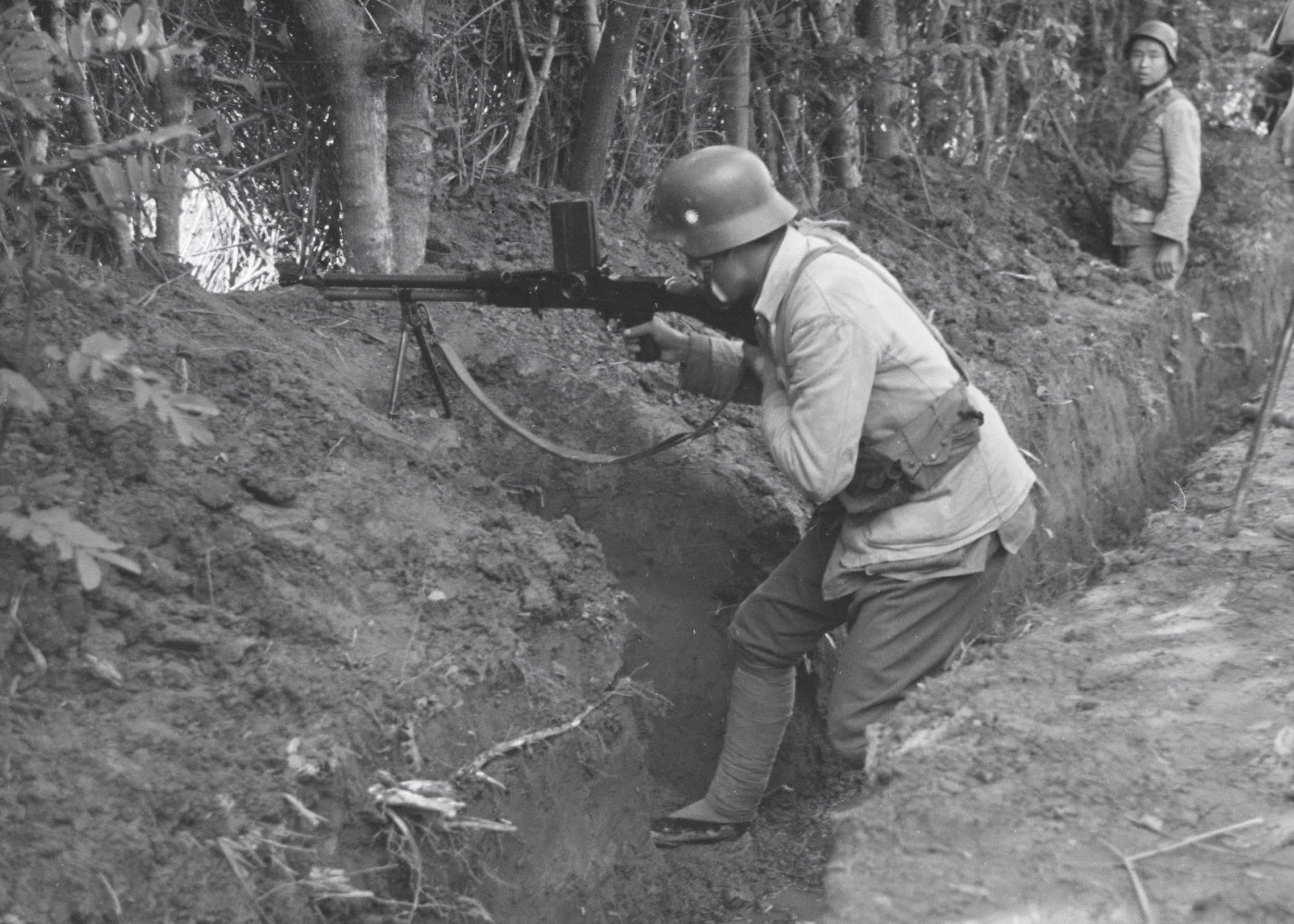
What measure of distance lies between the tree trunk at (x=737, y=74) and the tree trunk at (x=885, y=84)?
704 mm

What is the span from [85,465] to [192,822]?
1.21 metres

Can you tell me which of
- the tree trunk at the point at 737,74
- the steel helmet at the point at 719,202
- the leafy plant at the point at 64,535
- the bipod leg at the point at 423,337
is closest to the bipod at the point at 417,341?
the bipod leg at the point at 423,337

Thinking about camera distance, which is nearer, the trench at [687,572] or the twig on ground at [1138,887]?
the twig on ground at [1138,887]

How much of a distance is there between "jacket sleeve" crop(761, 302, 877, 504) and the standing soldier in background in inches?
239

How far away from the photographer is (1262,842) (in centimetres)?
296

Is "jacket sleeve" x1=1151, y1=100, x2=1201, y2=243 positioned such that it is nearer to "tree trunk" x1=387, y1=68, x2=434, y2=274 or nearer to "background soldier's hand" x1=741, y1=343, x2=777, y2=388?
"tree trunk" x1=387, y1=68, x2=434, y2=274

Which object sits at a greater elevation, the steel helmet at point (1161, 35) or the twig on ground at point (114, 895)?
the steel helmet at point (1161, 35)

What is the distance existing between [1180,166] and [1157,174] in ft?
0.74

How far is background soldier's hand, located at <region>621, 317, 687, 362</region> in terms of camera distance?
436 centimetres

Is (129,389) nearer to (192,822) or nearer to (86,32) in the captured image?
(86,32)

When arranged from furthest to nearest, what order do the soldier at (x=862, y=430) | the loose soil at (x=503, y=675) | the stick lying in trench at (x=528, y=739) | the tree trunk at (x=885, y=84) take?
the tree trunk at (x=885, y=84) < the soldier at (x=862, y=430) < the stick lying in trench at (x=528, y=739) < the loose soil at (x=503, y=675)

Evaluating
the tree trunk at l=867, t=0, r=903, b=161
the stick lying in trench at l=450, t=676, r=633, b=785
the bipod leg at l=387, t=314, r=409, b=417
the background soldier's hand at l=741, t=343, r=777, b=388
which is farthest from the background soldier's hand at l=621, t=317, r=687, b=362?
the tree trunk at l=867, t=0, r=903, b=161

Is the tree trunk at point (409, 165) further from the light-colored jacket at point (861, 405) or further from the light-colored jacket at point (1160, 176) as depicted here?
the light-colored jacket at point (1160, 176)

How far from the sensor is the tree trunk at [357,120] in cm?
514
